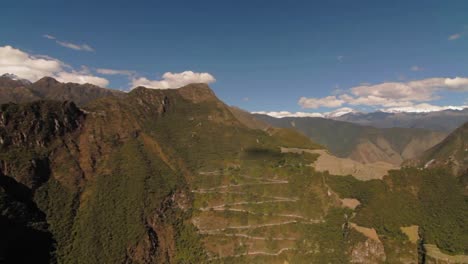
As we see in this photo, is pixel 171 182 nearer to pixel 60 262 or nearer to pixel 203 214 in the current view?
pixel 203 214

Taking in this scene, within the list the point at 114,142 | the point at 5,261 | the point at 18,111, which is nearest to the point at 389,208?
the point at 114,142

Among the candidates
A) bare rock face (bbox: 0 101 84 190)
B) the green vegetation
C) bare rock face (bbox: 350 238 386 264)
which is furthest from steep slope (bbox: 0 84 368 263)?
the green vegetation

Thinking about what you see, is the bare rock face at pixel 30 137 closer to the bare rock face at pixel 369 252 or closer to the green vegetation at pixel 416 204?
the green vegetation at pixel 416 204

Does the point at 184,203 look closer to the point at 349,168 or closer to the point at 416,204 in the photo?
the point at 349,168

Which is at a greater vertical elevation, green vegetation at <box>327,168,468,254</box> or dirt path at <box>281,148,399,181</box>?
dirt path at <box>281,148,399,181</box>

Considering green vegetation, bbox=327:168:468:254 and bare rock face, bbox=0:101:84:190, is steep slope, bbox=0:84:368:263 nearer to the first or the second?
bare rock face, bbox=0:101:84:190

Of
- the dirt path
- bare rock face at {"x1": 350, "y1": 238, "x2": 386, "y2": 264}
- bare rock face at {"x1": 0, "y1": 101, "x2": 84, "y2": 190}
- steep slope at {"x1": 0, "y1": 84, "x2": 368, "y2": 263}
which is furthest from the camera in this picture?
the dirt path

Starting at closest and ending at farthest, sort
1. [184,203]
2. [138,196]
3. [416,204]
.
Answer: [416,204], [138,196], [184,203]

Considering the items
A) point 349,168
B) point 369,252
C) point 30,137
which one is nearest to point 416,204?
point 369,252
